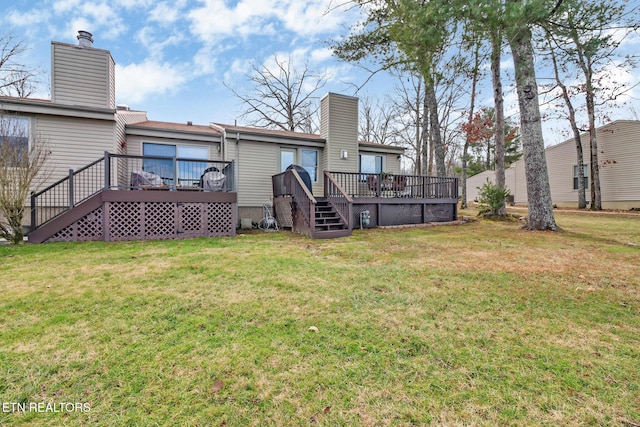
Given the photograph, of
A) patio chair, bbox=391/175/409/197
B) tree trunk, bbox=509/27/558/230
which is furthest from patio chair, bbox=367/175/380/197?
tree trunk, bbox=509/27/558/230

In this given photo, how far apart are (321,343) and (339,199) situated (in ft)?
23.1

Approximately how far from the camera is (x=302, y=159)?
11.9 meters

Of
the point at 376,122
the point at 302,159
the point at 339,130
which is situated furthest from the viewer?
the point at 376,122

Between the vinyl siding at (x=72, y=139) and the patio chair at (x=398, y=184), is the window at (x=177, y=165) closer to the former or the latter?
the vinyl siding at (x=72, y=139)

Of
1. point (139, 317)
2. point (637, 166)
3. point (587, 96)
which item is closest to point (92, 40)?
point (139, 317)

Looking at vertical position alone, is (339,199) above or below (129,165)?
below

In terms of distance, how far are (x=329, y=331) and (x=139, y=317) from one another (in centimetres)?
186

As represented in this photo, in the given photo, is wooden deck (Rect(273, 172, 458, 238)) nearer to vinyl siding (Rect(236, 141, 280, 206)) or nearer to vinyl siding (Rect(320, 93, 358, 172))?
vinyl siding (Rect(236, 141, 280, 206))

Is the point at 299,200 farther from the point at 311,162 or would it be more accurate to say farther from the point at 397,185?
the point at 397,185

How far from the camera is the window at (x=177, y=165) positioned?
965 cm

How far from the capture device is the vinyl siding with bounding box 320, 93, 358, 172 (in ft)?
39.2

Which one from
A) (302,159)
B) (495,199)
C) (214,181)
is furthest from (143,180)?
(495,199)

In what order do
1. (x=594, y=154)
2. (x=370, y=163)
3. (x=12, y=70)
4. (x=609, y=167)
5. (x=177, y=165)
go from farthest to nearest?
(x=609, y=167)
(x=12, y=70)
(x=594, y=154)
(x=370, y=163)
(x=177, y=165)

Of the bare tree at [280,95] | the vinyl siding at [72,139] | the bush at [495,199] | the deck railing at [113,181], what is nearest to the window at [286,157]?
the deck railing at [113,181]
